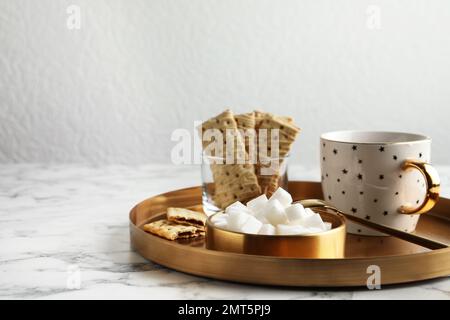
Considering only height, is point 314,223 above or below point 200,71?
below

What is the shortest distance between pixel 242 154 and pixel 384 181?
0.23 meters

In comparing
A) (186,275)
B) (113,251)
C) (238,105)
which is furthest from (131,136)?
(186,275)

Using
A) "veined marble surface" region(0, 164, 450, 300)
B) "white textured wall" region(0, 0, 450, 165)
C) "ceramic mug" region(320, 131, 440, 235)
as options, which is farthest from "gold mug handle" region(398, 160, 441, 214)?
"white textured wall" region(0, 0, 450, 165)

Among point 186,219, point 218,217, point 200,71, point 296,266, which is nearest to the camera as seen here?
point 296,266

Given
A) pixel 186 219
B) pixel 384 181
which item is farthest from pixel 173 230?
pixel 384 181

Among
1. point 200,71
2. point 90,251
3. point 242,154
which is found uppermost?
point 200,71

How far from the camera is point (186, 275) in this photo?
71cm

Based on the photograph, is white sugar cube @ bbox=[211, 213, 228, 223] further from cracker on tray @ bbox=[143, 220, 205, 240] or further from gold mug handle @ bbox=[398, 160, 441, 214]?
gold mug handle @ bbox=[398, 160, 441, 214]

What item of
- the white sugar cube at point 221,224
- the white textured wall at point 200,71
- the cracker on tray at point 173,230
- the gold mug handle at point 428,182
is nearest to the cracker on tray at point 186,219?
the cracker on tray at point 173,230

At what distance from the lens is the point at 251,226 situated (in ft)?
2.32

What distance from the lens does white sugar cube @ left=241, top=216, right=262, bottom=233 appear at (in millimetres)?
705

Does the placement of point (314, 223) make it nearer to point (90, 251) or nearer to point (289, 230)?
point (289, 230)

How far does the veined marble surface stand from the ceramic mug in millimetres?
153

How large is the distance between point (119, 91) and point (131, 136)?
4.8 inches
